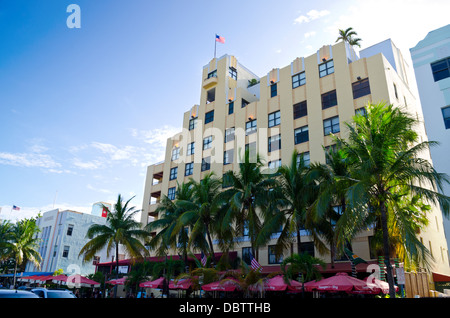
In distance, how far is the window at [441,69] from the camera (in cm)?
2281

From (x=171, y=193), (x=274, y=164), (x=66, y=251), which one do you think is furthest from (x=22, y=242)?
(x=274, y=164)

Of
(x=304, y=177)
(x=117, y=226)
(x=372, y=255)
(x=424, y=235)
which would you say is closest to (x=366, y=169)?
(x=304, y=177)

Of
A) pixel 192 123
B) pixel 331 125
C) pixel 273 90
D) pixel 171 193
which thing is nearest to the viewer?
pixel 331 125

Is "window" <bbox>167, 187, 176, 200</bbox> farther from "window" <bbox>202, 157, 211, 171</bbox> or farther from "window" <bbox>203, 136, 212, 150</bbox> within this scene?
"window" <bbox>203, 136, 212, 150</bbox>

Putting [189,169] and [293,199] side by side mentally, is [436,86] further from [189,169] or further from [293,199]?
[189,169]

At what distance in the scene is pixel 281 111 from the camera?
114ft

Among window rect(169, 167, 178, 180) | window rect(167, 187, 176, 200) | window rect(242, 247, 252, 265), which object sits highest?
window rect(169, 167, 178, 180)

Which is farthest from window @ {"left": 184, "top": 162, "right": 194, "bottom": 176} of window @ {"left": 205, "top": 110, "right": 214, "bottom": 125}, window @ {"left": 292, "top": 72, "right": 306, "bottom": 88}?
window @ {"left": 292, "top": 72, "right": 306, "bottom": 88}

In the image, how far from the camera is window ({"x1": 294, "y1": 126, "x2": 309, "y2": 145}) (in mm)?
32178

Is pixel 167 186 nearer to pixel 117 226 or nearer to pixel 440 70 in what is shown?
pixel 117 226

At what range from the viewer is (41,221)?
2478 inches

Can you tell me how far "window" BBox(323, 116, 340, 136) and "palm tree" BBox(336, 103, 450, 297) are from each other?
36.6ft

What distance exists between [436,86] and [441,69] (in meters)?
1.27
